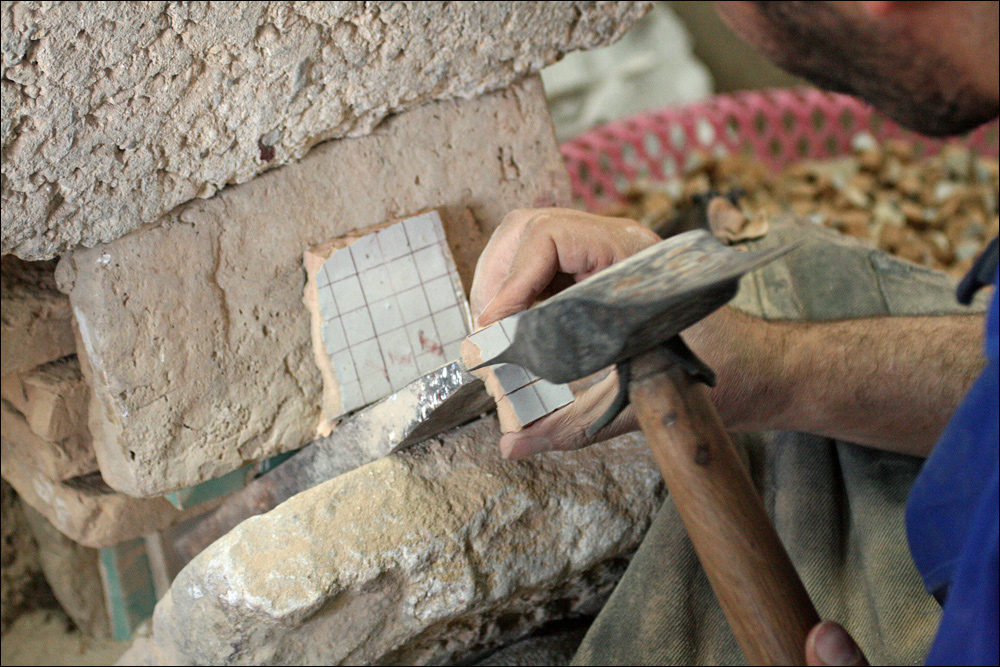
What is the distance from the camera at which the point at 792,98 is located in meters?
3.10

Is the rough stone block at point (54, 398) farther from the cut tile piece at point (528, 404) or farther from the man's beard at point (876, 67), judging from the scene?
the man's beard at point (876, 67)

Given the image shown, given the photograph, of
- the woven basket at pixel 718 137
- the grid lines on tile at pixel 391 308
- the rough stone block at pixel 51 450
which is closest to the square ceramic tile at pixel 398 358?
the grid lines on tile at pixel 391 308

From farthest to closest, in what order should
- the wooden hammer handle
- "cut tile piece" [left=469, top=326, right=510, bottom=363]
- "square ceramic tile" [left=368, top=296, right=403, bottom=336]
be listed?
1. "square ceramic tile" [left=368, top=296, right=403, bottom=336]
2. "cut tile piece" [left=469, top=326, right=510, bottom=363]
3. the wooden hammer handle

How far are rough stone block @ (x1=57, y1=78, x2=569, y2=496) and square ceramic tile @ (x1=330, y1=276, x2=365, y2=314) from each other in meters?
A: 0.09

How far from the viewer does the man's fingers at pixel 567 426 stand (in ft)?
3.82

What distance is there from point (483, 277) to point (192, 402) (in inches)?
22.0

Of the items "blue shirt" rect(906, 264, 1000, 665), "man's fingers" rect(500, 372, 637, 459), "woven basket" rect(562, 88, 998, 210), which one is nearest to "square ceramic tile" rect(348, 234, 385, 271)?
Result: "man's fingers" rect(500, 372, 637, 459)

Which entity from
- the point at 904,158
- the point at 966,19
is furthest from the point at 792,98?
the point at 966,19

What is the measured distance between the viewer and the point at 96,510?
5.45 ft

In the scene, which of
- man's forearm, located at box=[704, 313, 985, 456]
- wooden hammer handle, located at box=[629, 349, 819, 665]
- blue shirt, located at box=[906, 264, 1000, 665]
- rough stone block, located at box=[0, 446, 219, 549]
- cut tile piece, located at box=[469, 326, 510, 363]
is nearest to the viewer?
blue shirt, located at box=[906, 264, 1000, 665]

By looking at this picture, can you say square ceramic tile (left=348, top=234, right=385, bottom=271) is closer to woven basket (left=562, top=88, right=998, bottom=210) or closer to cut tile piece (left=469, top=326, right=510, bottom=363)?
cut tile piece (left=469, top=326, right=510, bottom=363)

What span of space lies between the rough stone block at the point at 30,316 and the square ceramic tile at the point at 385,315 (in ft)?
1.94

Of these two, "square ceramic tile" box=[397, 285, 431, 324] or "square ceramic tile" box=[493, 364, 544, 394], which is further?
"square ceramic tile" box=[397, 285, 431, 324]

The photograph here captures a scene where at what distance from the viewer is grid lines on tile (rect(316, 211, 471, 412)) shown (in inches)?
56.5
